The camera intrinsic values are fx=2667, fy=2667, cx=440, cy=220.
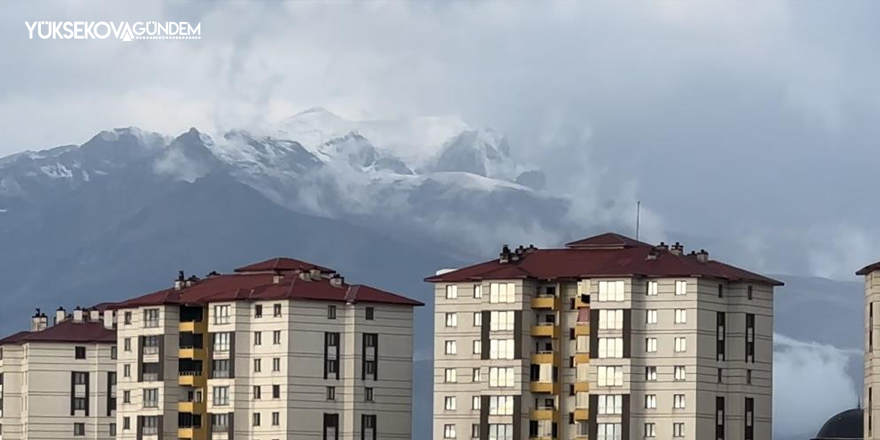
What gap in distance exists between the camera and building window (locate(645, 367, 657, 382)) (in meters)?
131

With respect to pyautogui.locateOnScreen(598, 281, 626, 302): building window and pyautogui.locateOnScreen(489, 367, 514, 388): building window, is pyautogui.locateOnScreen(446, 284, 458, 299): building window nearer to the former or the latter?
pyautogui.locateOnScreen(489, 367, 514, 388): building window

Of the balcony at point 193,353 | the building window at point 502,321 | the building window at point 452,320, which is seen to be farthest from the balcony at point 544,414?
the balcony at point 193,353

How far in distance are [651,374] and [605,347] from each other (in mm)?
2667

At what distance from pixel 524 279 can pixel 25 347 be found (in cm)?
4142

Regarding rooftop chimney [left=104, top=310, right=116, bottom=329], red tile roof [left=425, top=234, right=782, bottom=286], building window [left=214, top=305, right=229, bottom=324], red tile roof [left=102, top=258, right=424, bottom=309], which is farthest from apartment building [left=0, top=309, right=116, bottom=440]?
red tile roof [left=425, top=234, right=782, bottom=286]

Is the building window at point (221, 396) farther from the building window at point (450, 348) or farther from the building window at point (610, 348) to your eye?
the building window at point (610, 348)

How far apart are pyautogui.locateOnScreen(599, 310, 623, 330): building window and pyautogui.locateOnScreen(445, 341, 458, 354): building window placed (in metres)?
9.18

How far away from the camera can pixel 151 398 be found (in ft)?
487

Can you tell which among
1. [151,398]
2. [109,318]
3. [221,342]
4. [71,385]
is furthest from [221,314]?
[109,318]

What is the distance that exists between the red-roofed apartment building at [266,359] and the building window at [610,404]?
17380mm

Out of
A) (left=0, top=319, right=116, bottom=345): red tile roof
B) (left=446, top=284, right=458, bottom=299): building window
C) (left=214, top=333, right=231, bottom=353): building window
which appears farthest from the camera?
(left=0, top=319, right=116, bottom=345): red tile roof

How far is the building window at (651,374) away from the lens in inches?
5153

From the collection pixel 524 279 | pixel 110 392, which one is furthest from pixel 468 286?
pixel 110 392

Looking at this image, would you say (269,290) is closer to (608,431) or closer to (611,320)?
(611,320)
